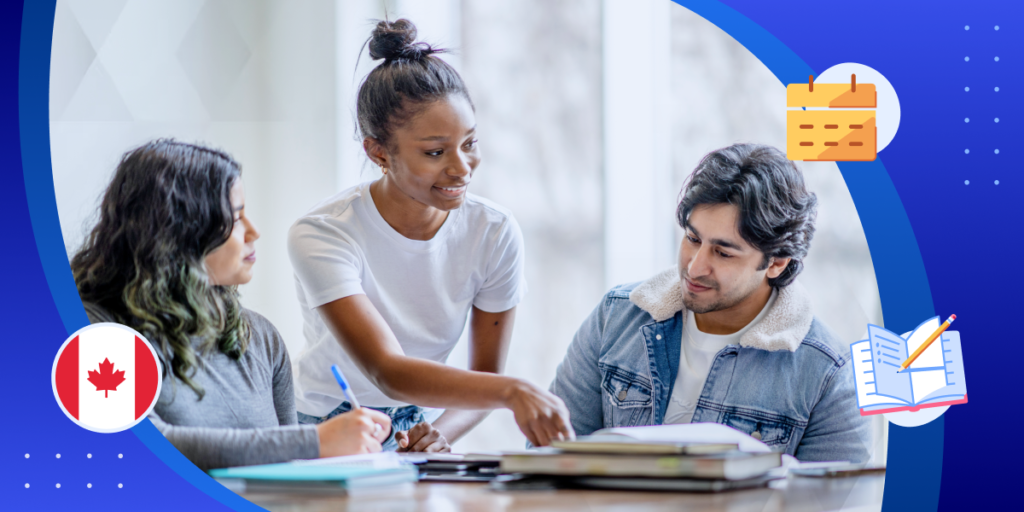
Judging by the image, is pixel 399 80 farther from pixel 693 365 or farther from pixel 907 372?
pixel 907 372

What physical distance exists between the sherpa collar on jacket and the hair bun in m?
0.44

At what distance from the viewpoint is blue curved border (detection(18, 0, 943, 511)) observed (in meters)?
0.80

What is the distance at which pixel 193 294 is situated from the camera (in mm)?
914

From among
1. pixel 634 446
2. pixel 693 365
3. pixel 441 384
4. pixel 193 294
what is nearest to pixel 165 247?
pixel 193 294

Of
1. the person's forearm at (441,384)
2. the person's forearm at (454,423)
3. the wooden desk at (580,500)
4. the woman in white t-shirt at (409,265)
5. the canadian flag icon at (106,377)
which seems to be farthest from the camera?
the person's forearm at (454,423)

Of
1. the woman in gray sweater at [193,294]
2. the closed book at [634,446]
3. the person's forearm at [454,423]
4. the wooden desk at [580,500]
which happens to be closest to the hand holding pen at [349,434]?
the woman in gray sweater at [193,294]

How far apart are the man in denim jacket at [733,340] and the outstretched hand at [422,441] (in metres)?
0.19

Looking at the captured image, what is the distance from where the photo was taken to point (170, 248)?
902mm

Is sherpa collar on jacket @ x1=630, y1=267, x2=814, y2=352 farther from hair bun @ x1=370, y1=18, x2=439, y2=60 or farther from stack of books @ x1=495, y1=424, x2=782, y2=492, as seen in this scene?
hair bun @ x1=370, y1=18, x2=439, y2=60

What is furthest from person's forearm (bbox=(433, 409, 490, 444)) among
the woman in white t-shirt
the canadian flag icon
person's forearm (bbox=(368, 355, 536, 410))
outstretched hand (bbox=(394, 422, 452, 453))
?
the canadian flag icon

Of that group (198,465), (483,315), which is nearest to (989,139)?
(483,315)

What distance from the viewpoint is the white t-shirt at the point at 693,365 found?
1.08 metres

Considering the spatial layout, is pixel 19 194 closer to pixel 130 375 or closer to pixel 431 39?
pixel 130 375

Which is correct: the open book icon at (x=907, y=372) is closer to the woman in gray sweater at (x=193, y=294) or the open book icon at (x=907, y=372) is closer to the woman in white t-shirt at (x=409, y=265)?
the woman in white t-shirt at (x=409, y=265)
